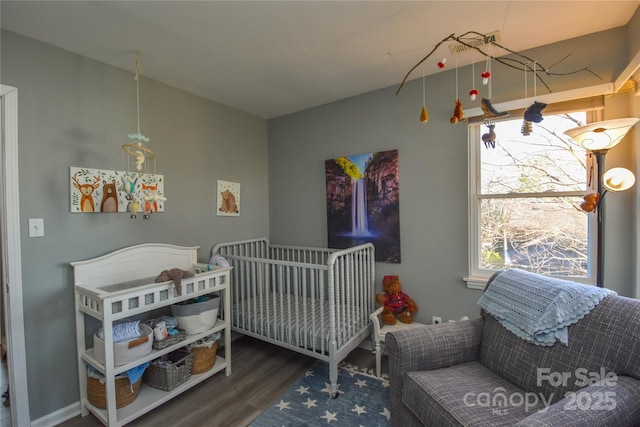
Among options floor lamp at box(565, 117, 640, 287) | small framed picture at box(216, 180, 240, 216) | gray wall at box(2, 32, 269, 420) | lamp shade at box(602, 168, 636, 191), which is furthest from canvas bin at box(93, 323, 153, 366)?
lamp shade at box(602, 168, 636, 191)

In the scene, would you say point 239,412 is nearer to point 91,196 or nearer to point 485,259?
point 91,196

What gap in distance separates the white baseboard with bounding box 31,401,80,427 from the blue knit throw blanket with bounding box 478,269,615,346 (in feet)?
8.59

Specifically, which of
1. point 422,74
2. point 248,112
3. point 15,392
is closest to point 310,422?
point 15,392

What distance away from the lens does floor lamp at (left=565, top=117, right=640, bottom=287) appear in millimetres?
1445

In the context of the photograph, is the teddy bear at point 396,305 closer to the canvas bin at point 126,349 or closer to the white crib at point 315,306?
the white crib at point 315,306

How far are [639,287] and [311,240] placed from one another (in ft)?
7.79

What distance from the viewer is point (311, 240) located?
304 centimetres

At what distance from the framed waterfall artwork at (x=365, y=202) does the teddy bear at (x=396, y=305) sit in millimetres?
240

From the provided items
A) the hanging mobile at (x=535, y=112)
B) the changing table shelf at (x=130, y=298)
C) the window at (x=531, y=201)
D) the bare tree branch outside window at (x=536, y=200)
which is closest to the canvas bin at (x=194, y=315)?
the changing table shelf at (x=130, y=298)

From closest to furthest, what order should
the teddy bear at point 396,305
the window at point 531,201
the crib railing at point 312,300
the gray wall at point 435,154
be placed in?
the gray wall at point 435,154, the window at point 531,201, the crib railing at point 312,300, the teddy bear at point 396,305

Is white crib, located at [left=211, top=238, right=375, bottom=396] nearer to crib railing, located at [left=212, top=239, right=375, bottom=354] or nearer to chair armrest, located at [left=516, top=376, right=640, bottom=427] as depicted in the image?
crib railing, located at [left=212, top=239, right=375, bottom=354]

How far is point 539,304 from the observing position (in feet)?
4.68

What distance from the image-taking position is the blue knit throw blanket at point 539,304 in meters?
1.31

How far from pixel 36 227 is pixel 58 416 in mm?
1168
